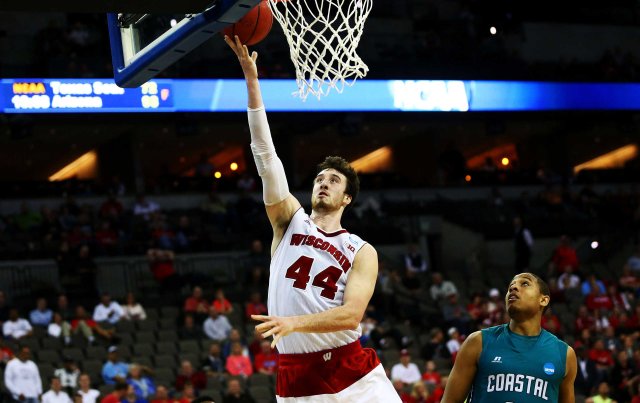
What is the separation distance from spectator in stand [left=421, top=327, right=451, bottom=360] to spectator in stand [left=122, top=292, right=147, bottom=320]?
4677 mm

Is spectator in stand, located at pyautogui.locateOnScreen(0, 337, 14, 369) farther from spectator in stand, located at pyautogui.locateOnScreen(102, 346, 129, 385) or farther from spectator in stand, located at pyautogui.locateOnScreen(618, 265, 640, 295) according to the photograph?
spectator in stand, located at pyautogui.locateOnScreen(618, 265, 640, 295)

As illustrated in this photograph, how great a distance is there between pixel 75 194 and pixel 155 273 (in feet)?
16.8

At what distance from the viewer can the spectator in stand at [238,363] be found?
55.6 feet

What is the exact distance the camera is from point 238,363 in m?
17.0

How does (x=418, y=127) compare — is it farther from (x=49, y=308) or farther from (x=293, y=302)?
(x=293, y=302)

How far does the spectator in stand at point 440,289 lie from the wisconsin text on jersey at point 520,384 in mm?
15522

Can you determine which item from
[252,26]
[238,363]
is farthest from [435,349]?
[252,26]

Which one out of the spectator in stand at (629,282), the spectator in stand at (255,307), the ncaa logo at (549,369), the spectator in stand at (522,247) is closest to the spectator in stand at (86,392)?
the spectator in stand at (255,307)

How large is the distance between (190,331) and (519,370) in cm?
1257

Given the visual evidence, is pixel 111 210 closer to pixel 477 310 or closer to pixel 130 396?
pixel 477 310

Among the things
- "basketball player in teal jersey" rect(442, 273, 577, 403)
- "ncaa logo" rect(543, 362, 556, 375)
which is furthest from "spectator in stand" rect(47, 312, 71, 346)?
"ncaa logo" rect(543, 362, 556, 375)

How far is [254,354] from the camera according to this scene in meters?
17.8

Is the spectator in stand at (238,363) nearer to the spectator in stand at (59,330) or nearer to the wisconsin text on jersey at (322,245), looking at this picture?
the spectator in stand at (59,330)

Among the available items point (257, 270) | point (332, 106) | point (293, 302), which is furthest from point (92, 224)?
point (293, 302)
